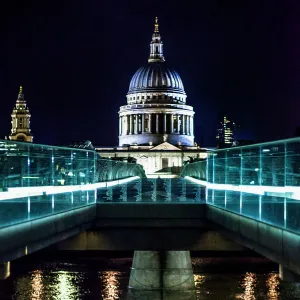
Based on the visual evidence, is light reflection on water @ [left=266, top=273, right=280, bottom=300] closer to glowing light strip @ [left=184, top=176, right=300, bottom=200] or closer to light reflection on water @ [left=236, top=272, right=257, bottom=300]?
light reflection on water @ [left=236, top=272, right=257, bottom=300]

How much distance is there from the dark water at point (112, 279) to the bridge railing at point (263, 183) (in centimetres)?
2961

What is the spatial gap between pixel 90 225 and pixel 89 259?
49259 millimetres

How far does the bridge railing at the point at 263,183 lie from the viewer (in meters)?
13.5

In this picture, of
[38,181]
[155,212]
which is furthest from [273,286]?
[38,181]

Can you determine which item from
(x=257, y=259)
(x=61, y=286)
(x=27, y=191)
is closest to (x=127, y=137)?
(x=257, y=259)

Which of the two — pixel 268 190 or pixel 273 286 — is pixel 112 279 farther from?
pixel 268 190

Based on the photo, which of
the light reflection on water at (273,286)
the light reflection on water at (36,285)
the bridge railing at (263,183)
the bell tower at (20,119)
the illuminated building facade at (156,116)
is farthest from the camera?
the illuminated building facade at (156,116)

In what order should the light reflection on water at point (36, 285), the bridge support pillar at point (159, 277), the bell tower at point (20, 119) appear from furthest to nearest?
1. the bell tower at point (20, 119)
2. the light reflection on water at point (36, 285)
3. the bridge support pillar at point (159, 277)

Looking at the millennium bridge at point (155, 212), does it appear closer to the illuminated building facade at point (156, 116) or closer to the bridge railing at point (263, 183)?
the bridge railing at point (263, 183)

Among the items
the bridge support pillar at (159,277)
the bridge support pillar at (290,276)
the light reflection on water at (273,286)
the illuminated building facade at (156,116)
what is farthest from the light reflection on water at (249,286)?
the illuminated building facade at (156,116)

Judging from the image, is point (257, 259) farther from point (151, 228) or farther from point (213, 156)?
point (151, 228)

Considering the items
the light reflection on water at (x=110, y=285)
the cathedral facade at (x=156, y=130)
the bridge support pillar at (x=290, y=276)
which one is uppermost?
the cathedral facade at (x=156, y=130)

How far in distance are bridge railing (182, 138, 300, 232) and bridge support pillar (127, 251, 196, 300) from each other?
15.5 feet

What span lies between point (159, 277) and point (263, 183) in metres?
12.1
